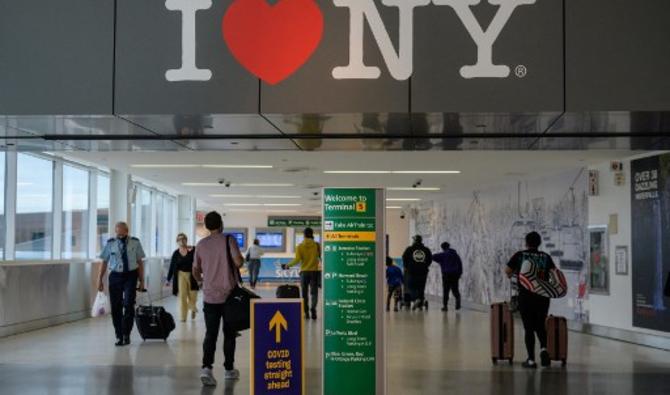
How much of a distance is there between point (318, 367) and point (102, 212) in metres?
12.1

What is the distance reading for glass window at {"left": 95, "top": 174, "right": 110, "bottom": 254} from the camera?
67.1 feet

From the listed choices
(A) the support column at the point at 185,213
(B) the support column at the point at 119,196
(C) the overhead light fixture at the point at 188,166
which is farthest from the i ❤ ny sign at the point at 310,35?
(A) the support column at the point at 185,213

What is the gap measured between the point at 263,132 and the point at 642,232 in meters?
7.13

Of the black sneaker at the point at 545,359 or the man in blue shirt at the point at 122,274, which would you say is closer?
the black sneaker at the point at 545,359

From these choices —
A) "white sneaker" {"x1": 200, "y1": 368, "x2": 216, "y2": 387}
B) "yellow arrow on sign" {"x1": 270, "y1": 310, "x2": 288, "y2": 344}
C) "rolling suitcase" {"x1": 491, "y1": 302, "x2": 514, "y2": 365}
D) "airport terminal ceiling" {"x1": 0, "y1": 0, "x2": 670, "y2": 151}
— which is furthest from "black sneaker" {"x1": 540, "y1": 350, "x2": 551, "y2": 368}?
"yellow arrow on sign" {"x1": 270, "y1": 310, "x2": 288, "y2": 344}

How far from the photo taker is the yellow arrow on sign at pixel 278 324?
7234 millimetres

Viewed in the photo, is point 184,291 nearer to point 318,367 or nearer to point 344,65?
point 318,367

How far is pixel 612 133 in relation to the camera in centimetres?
893

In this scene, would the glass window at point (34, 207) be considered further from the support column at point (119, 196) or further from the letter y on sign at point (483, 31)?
the letter y on sign at point (483, 31)

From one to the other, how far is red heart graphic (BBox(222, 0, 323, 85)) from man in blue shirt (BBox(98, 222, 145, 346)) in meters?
4.68

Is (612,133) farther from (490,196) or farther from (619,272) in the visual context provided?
(490,196)

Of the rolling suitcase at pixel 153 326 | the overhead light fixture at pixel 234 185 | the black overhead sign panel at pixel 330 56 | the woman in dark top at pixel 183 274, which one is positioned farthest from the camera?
the overhead light fixture at pixel 234 185

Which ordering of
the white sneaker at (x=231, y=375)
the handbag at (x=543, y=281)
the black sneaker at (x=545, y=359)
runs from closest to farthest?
1. the white sneaker at (x=231, y=375)
2. the handbag at (x=543, y=281)
3. the black sneaker at (x=545, y=359)

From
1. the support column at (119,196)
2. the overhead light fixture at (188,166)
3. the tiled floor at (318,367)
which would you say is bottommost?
the tiled floor at (318,367)
